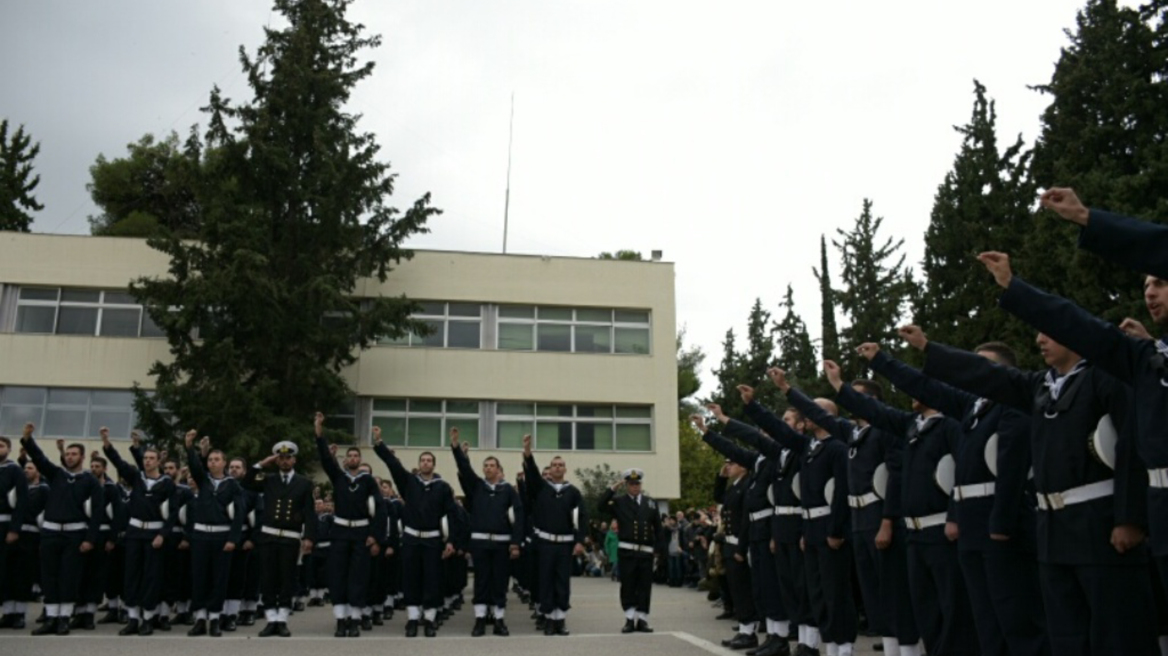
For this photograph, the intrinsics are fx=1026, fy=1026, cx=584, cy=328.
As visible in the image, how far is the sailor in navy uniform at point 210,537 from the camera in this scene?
1233 centimetres

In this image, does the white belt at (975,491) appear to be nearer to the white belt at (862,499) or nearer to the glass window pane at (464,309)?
the white belt at (862,499)

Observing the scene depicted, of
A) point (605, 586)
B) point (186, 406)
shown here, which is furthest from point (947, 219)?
point (186, 406)

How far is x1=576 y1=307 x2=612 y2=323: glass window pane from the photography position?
37031mm

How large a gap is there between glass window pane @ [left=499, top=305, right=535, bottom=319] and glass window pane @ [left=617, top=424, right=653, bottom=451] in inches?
201

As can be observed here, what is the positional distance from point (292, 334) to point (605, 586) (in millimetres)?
12077

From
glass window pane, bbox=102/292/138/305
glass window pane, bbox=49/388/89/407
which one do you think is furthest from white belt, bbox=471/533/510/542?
glass window pane, bbox=102/292/138/305

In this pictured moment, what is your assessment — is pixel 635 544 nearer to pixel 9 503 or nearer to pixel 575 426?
pixel 9 503

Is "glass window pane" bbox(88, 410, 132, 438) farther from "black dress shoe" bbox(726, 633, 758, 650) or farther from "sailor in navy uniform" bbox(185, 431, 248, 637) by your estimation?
"black dress shoe" bbox(726, 633, 758, 650)

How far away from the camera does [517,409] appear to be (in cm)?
3600

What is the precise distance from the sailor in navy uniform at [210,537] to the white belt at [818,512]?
7016 mm

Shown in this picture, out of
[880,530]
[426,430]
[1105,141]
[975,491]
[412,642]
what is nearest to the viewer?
[975,491]

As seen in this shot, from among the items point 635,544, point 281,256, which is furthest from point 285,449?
point 281,256

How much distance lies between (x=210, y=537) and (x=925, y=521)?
29.0 feet

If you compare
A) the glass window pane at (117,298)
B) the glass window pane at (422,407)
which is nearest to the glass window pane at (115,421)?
the glass window pane at (117,298)
